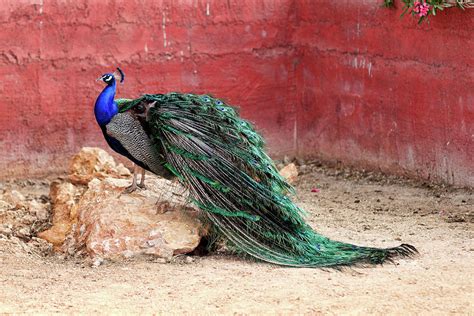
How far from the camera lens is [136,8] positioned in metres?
8.70

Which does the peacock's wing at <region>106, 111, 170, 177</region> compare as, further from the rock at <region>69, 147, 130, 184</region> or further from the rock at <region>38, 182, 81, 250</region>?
the rock at <region>69, 147, 130, 184</region>

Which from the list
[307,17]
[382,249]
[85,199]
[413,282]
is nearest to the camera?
[413,282]

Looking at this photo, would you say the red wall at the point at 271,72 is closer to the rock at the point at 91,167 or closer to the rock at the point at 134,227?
the rock at the point at 91,167

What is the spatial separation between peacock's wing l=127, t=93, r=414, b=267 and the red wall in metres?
2.37

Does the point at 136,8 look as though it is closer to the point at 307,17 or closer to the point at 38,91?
the point at 38,91

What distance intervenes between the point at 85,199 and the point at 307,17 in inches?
156

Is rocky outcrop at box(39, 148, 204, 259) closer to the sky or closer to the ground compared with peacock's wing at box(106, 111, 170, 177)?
closer to the ground

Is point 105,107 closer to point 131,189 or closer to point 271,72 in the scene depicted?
point 131,189

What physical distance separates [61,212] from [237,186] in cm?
175

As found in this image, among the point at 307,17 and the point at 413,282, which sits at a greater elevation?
the point at 307,17

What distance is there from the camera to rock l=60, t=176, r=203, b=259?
5.84 meters

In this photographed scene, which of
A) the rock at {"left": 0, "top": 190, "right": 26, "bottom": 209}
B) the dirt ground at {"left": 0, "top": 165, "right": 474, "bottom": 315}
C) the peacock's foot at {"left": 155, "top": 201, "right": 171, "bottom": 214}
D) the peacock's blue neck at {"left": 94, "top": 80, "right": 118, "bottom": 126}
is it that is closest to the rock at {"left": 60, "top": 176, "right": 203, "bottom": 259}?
the peacock's foot at {"left": 155, "top": 201, "right": 171, "bottom": 214}

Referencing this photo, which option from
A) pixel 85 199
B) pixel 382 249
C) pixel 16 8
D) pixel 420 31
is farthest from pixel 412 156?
pixel 16 8

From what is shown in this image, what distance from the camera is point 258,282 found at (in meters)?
5.30
